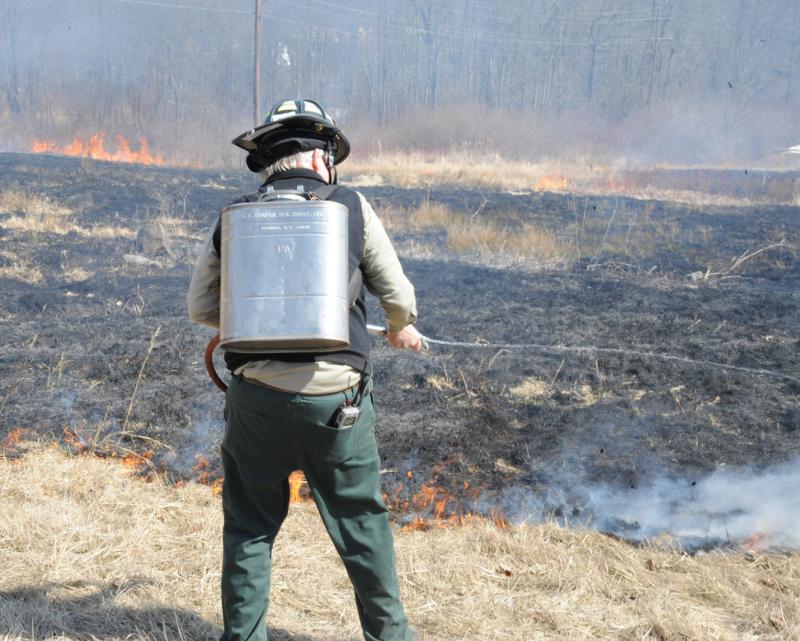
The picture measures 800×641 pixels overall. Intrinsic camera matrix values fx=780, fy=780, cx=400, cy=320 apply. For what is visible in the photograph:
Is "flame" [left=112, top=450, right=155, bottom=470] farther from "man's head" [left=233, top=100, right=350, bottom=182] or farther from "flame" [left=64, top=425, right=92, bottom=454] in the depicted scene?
"man's head" [left=233, top=100, right=350, bottom=182]

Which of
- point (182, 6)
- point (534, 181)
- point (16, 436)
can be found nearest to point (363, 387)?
point (16, 436)

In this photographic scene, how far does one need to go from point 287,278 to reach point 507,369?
163 inches

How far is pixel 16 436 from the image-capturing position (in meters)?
4.56

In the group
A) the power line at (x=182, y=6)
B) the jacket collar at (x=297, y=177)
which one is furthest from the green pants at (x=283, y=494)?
the power line at (x=182, y=6)

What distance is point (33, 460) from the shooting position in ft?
13.8

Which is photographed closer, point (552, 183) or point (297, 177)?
point (297, 177)

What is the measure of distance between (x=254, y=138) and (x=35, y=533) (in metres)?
2.11

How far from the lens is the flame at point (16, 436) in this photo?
448 centimetres

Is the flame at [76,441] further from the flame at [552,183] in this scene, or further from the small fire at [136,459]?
the flame at [552,183]

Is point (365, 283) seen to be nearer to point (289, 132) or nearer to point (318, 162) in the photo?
point (318, 162)

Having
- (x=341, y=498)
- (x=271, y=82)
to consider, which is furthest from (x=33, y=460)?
(x=271, y=82)

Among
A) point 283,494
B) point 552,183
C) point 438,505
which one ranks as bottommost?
Result: point 438,505

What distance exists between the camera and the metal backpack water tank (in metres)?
2.09

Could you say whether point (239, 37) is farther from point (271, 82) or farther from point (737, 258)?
point (737, 258)
